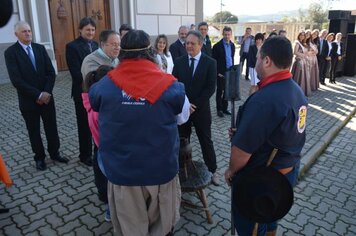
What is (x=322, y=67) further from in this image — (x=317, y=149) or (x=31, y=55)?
(x=31, y=55)

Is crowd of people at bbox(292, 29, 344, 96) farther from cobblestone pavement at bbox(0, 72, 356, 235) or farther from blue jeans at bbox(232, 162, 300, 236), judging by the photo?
blue jeans at bbox(232, 162, 300, 236)

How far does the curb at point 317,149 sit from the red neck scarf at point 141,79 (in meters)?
3.36

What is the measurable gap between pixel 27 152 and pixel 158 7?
899 centimetres

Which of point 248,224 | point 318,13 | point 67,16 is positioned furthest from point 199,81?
point 318,13

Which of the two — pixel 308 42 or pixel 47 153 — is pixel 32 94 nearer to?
pixel 47 153

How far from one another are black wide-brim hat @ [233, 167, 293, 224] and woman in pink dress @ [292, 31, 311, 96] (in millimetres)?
7622

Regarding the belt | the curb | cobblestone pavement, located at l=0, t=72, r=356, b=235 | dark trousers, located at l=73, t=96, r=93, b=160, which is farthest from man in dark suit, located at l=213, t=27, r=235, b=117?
the belt

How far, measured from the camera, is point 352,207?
3.81 meters

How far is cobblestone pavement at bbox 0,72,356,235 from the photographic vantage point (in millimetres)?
3232

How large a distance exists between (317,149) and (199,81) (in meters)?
2.79

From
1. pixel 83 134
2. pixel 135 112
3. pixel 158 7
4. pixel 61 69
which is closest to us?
pixel 135 112

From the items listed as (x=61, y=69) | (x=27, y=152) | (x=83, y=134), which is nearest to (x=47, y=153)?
(x=27, y=152)

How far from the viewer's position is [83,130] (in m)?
4.41

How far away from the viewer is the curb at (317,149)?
4805 mm
